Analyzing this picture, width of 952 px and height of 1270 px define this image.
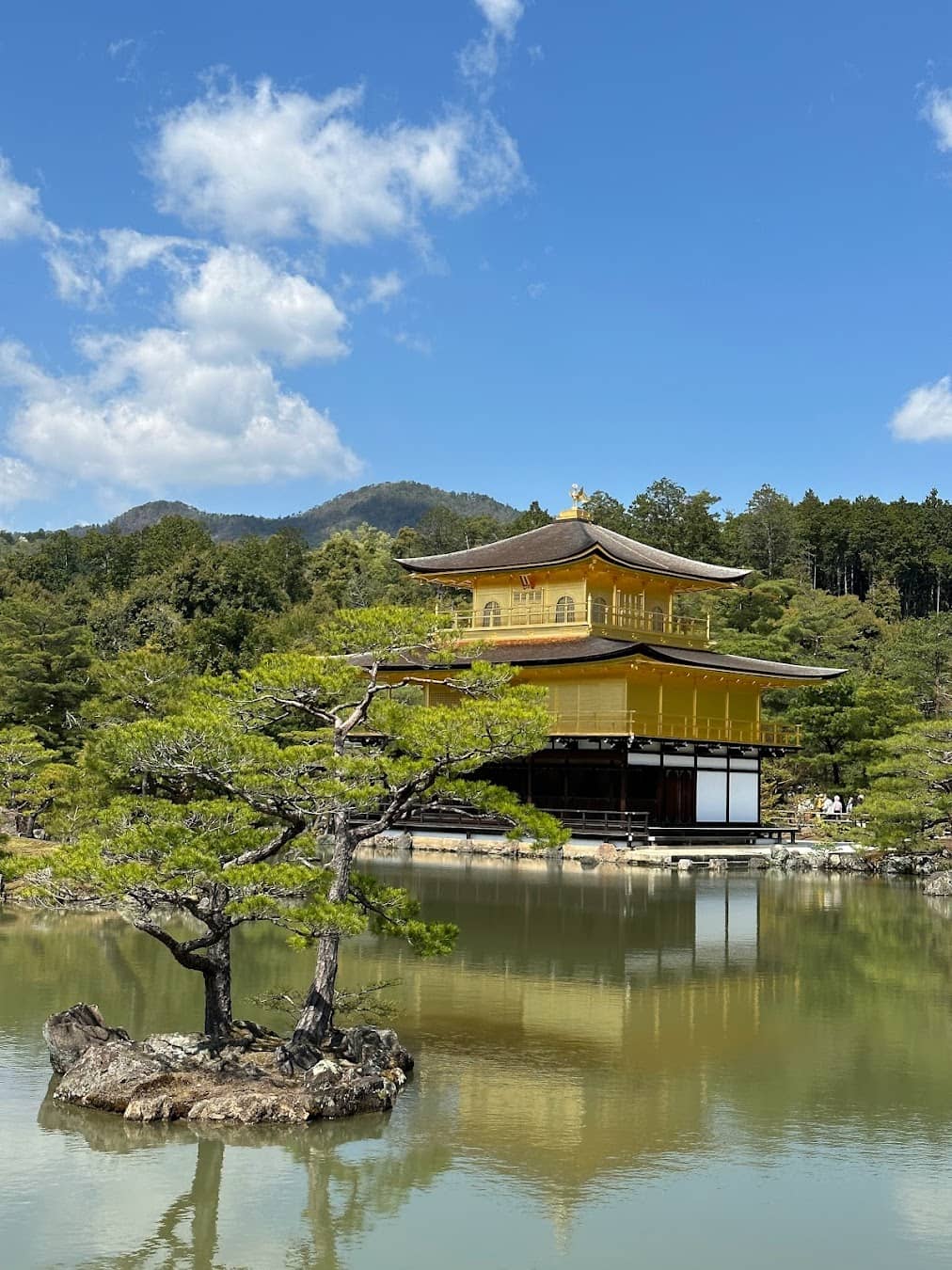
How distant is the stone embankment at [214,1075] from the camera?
370 inches

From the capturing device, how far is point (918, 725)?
27.2m

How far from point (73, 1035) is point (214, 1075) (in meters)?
1.50

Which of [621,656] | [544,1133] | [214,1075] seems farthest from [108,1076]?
[621,656]

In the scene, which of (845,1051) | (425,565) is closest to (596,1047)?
(845,1051)

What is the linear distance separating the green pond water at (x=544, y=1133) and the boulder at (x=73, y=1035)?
0.29 m

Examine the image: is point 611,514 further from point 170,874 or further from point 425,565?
point 170,874

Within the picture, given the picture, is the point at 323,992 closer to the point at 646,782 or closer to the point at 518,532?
the point at 646,782

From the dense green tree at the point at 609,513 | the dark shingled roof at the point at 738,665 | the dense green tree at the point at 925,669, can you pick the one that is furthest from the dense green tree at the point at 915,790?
the dense green tree at the point at 609,513

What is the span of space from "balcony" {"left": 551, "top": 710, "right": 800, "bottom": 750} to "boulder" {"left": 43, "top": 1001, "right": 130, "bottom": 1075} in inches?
823

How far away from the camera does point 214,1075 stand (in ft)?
32.1

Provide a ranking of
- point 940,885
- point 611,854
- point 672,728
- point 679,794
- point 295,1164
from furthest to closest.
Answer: point 679,794
point 672,728
point 611,854
point 940,885
point 295,1164

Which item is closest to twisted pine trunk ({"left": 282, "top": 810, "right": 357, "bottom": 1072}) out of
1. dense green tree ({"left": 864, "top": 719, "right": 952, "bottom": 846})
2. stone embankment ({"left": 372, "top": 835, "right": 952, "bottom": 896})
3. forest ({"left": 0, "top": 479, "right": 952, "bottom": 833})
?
forest ({"left": 0, "top": 479, "right": 952, "bottom": 833})

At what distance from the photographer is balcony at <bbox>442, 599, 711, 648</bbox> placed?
35.1 m

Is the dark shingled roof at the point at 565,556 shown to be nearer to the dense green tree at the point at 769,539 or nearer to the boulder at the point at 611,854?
the boulder at the point at 611,854
